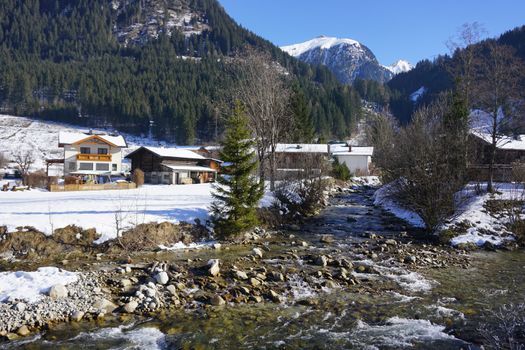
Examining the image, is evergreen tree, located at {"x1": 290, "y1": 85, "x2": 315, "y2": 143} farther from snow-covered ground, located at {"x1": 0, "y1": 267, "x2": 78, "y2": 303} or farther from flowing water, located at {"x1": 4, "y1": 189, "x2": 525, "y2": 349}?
snow-covered ground, located at {"x1": 0, "y1": 267, "x2": 78, "y2": 303}

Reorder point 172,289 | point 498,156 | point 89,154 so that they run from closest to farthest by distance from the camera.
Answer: point 172,289
point 498,156
point 89,154

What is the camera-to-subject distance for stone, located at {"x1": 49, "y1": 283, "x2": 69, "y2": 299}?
11148mm

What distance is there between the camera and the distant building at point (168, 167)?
53844mm

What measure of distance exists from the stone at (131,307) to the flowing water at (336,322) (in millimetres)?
513

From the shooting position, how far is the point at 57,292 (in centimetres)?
1125

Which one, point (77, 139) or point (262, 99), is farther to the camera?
point (77, 139)

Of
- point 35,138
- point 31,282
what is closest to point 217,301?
point 31,282

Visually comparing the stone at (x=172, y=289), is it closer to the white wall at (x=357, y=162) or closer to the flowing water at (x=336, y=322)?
the flowing water at (x=336, y=322)

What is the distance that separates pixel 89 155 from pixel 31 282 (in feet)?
170

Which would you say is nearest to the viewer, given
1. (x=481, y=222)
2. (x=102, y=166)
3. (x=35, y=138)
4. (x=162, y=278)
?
(x=162, y=278)

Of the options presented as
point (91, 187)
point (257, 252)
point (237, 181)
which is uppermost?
point (237, 181)

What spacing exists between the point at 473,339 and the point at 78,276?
12.4 metres

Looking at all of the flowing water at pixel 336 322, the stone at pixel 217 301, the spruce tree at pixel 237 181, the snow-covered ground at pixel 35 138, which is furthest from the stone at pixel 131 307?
the snow-covered ground at pixel 35 138

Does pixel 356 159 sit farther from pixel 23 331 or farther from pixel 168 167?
pixel 23 331
